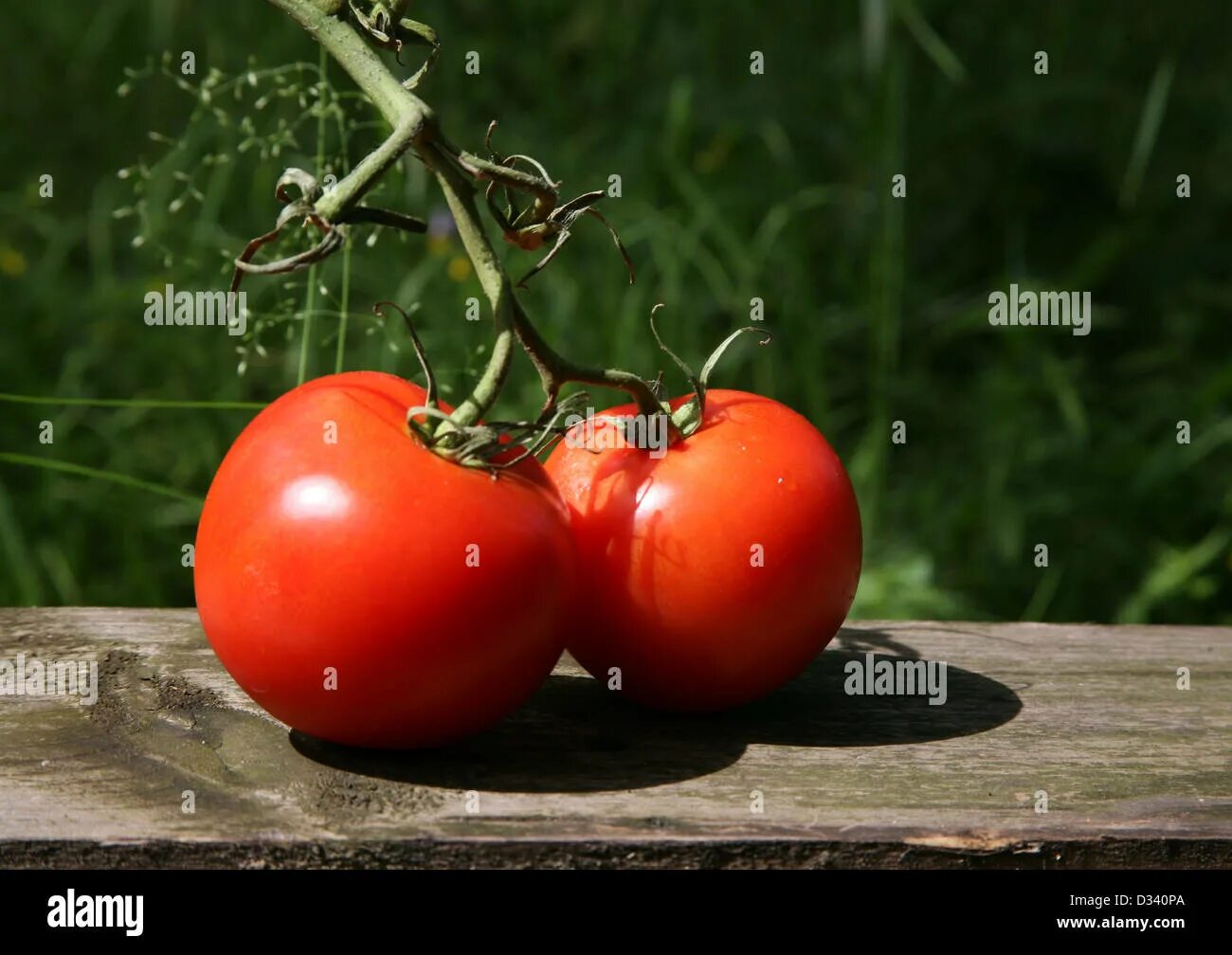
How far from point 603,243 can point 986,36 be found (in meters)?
1.06

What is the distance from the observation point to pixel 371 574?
53.2 inches

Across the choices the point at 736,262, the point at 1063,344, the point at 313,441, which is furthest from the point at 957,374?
the point at 313,441

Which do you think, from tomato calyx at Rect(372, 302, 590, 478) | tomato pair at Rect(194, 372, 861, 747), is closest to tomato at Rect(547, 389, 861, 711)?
tomato pair at Rect(194, 372, 861, 747)

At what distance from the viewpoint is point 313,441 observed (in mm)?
1396

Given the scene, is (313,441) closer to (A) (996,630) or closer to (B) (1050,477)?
(A) (996,630)

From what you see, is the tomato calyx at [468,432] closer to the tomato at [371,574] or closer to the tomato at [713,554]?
the tomato at [371,574]

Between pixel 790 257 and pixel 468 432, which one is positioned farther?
pixel 790 257

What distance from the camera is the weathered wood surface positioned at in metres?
1.30

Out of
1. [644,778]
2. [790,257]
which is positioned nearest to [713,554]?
[644,778]

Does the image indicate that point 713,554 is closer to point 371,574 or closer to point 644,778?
point 644,778

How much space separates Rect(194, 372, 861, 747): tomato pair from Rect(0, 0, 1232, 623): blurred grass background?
1.34m

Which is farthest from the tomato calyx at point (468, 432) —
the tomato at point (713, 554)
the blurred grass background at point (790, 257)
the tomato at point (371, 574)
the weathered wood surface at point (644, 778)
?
the blurred grass background at point (790, 257)

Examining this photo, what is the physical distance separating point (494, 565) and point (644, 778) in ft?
0.80

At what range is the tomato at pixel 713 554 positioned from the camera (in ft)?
4.90
